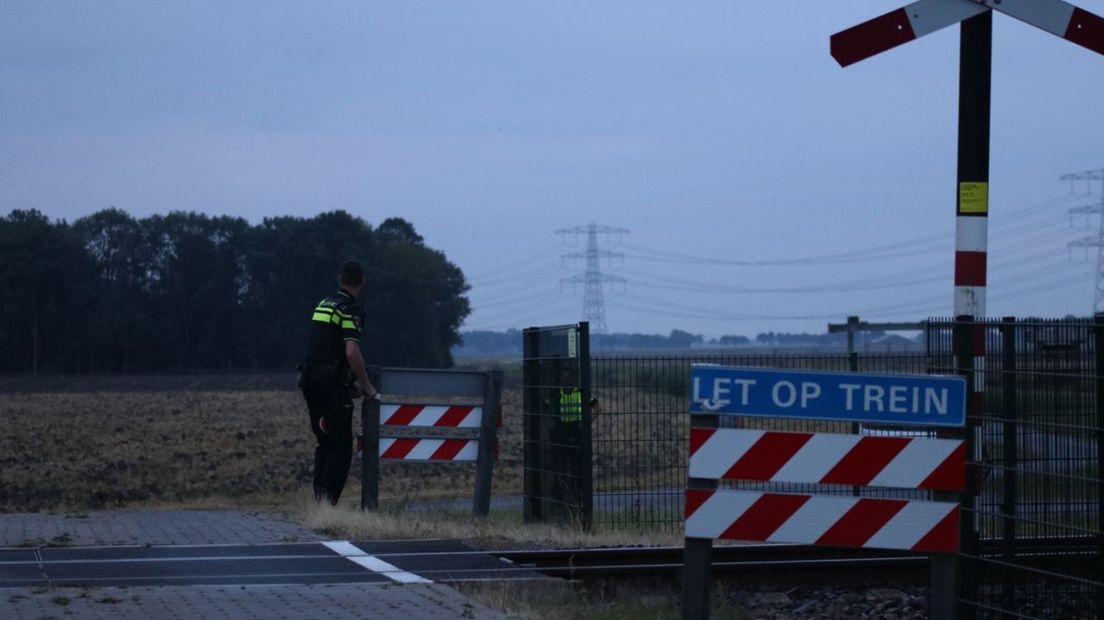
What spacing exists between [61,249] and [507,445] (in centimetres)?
5325

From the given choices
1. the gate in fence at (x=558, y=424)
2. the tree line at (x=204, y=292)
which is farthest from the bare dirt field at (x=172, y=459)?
the tree line at (x=204, y=292)

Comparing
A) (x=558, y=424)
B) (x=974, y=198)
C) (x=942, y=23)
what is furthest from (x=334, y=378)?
(x=942, y=23)

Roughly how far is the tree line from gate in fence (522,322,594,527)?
62037mm

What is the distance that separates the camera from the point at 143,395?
156 ft

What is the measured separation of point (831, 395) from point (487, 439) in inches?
278

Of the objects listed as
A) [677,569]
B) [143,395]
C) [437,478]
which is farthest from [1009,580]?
[143,395]

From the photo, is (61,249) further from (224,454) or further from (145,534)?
(145,534)

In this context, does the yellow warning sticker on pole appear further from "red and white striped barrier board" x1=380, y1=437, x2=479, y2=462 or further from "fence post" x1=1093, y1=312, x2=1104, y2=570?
"red and white striped barrier board" x1=380, y1=437, x2=479, y2=462

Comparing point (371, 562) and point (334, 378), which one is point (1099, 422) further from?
point (334, 378)

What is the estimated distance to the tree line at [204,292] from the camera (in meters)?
74.9

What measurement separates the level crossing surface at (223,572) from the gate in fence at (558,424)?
1.98 m

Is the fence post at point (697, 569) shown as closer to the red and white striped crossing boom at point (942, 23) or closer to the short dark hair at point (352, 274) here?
the red and white striped crossing boom at point (942, 23)

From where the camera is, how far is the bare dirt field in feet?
61.1

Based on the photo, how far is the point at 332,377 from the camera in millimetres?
12562
